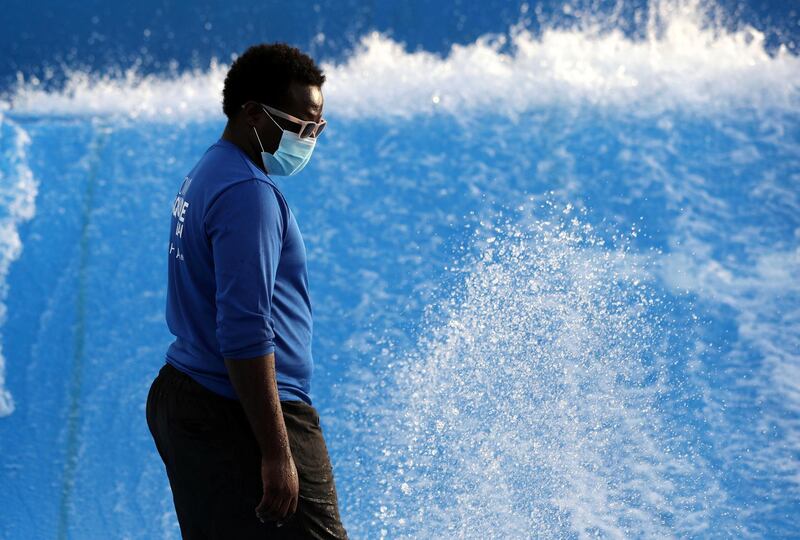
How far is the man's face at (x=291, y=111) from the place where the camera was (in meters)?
1.69

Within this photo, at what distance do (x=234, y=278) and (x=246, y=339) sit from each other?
9 centimetres

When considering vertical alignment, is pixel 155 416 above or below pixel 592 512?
above

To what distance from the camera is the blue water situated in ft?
9.33

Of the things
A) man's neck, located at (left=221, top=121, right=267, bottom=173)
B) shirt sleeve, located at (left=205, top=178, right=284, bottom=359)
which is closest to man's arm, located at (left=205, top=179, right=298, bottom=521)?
shirt sleeve, located at (left=205, top=178, right=284, bottom=359)

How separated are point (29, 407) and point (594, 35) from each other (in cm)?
290

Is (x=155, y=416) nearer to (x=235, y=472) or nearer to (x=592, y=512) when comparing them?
(x=235, y=472)

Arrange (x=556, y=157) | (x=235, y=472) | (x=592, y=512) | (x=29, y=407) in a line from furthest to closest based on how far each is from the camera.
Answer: (x=556, y=157) → (x=29, y=407) → (x=592, y=512) → (x=235, y=472)

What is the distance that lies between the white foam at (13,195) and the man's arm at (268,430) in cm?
239

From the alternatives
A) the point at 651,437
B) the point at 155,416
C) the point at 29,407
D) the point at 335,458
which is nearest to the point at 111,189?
the point at 29,407

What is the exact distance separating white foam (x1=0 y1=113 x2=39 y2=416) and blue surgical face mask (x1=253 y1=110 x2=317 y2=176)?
2223 mm

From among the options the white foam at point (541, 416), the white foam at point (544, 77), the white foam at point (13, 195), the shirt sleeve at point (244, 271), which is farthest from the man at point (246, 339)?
the white foam at point (544, 77)

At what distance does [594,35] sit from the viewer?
468 centimetres

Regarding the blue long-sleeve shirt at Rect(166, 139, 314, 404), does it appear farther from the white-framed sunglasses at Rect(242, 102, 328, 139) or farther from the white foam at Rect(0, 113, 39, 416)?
the white foam at Rect(0, 113, 39, 416)

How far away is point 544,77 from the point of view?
14.8ft
